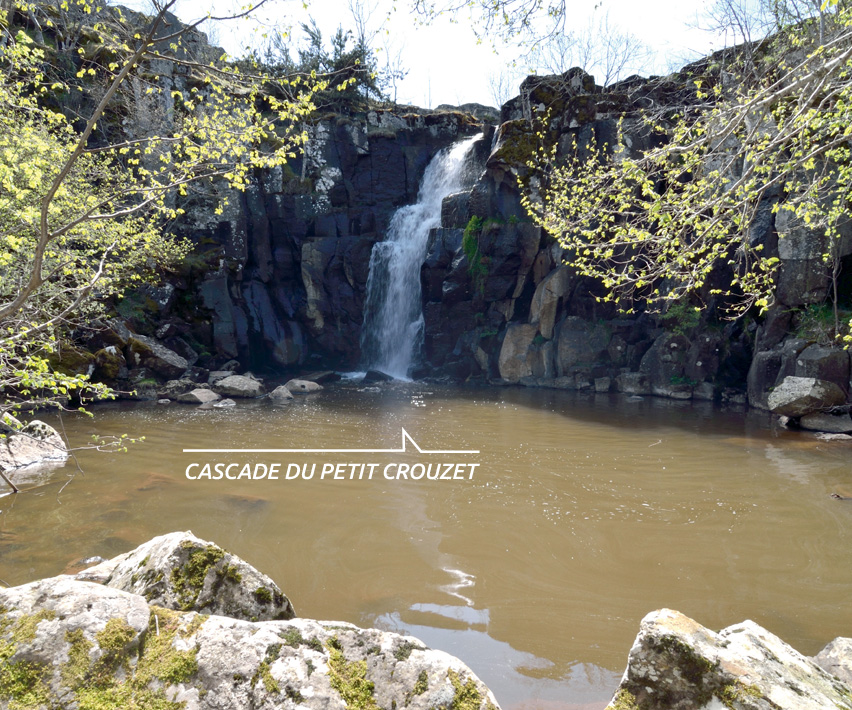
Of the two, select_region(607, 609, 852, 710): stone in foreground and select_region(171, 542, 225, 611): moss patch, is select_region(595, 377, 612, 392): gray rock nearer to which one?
Result: select_region(607, 609, 852, 710): stone in foreground

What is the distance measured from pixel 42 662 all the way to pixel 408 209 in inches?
988

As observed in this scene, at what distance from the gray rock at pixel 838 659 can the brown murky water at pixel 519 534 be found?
0.75m

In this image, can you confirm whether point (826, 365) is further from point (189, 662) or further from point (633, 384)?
point (189, 662)

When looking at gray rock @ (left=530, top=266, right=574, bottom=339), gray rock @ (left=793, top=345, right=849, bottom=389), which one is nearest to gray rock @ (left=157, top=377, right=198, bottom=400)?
gray rock @ (left=530, top=266, right=574, bottom=339)

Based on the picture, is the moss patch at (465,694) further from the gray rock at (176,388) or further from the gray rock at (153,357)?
the gray rock at (153,357)

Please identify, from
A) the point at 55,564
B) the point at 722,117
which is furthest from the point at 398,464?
the point at 722,117

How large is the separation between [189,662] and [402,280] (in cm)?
2220

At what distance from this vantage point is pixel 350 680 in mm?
1987

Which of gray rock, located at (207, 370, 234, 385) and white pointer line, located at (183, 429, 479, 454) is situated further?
gray rock, located at (207, 370, 234, 385)

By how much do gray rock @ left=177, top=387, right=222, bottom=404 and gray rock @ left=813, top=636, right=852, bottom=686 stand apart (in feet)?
48.8

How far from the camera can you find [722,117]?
4195mm

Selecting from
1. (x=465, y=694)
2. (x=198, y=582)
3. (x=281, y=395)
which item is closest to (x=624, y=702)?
(x=465, y=694)

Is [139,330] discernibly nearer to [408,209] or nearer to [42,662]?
[408,209]

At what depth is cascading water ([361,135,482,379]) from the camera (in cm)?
2345
